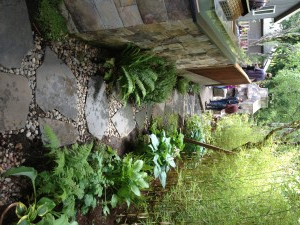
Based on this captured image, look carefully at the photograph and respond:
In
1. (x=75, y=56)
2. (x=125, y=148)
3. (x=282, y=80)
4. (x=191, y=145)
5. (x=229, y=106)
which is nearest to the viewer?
(x=75, y=56)

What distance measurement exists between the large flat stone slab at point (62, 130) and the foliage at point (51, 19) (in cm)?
105

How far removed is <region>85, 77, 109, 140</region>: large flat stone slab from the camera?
14.0 ft

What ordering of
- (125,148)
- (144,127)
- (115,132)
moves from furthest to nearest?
(144,127) < (125,148) < (115,132)

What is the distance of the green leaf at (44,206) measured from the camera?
285cm

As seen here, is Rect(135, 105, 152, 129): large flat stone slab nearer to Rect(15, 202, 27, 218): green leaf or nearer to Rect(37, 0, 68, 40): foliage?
Rect(37, 0, 68, 40): foliage

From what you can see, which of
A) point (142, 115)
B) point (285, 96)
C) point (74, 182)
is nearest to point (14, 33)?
point (74, 182)

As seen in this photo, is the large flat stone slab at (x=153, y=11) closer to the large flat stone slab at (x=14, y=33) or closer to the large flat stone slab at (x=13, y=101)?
the large flat stone slab at (x=14, y=33)

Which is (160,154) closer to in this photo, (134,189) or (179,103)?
(134,189)

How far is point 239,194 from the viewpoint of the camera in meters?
4.11

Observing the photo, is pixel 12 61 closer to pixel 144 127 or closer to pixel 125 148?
pixel 125 148

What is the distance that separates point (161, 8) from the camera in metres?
3.14

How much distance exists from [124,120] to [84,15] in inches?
88.8

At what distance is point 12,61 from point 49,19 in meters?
0.66

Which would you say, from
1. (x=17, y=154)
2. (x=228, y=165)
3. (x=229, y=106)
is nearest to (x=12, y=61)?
(x=17, y=154)
